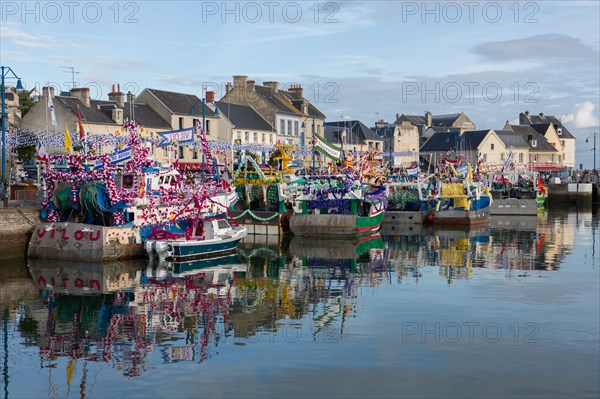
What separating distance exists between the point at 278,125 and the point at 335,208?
104 feet

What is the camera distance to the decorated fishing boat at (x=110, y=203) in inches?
1302

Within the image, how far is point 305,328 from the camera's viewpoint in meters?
21.4

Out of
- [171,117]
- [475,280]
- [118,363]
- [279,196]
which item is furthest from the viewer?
[171,117]

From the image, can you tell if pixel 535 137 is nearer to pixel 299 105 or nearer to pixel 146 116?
pixel 299 105

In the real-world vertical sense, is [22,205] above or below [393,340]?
above

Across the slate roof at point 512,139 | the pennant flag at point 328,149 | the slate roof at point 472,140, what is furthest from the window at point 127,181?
the slate roof at point 512,139

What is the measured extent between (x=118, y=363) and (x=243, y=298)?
8488 mm

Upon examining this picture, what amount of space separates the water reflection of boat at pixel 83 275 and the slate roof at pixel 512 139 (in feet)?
265

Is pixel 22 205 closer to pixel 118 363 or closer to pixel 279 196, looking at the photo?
pixel 279 196

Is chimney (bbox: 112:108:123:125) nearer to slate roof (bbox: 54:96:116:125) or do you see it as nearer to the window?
slate roof (bbox: 54:96:116:125)

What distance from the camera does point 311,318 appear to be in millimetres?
22719

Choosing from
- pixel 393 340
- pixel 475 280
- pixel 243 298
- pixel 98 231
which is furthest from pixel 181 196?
pixel 393 340

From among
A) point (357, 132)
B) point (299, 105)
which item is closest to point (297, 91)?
point (299, 105)

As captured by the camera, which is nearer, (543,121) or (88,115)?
(88,115)
